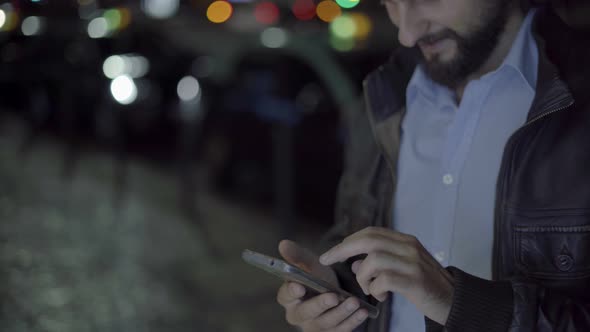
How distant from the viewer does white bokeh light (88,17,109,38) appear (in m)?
5.50

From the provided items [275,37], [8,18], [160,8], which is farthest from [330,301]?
[160,8]

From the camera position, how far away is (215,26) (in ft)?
18.2

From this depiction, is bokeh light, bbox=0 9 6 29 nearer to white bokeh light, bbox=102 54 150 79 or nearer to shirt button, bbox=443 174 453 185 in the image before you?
white bokeh light, bbox=102 54 150 79

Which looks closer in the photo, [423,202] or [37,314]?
[423,202]

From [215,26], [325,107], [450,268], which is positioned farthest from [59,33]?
[450,268]

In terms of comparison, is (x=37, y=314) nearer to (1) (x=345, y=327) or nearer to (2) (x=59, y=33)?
(1) (x=345, y=327)

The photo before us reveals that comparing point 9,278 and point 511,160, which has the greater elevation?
point 9,278

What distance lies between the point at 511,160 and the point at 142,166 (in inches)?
185

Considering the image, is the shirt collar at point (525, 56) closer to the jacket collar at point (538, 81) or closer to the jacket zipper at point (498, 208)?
the jacket collar at point (538, 81)

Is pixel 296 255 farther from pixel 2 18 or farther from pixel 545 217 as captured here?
pixel 2 18

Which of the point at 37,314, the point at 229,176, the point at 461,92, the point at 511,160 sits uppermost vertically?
the point at 229,176

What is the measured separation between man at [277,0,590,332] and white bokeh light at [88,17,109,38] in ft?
12.8

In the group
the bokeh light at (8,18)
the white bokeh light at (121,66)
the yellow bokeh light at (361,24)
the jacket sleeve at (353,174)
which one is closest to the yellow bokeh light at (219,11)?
the white bokeh light at (121,66)

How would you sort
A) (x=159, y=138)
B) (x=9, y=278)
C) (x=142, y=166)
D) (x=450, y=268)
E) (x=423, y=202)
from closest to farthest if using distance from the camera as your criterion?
(x=450, y=268) < (x=423, y=202) < (x=9, y=278) < (x=142, y=166) < (x=159, y=138)
